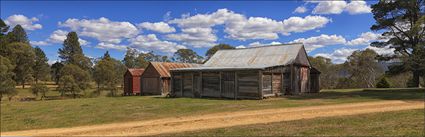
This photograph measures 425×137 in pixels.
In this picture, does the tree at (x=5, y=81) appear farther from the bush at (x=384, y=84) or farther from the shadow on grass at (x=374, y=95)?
the bush at (x=384, y=84)

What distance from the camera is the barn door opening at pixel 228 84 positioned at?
31.1 meters

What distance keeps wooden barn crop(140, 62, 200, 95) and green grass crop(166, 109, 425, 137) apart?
30.0 m

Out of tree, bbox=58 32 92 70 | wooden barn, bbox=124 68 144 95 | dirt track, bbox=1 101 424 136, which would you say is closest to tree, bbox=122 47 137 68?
tree, bbox=58 32 92 70

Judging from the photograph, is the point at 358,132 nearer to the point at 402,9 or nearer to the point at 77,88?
the point at 402,9

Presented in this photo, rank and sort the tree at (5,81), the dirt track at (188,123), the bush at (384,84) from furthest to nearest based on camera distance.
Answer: the bush at (384,84)
the tree at (5,81)
the dirt track at (188,123)

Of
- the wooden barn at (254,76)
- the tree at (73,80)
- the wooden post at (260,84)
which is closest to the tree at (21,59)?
the tree at (73,80)

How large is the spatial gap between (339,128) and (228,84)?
61.4 feet

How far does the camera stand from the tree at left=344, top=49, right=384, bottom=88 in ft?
188

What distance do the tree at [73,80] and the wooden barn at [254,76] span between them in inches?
634

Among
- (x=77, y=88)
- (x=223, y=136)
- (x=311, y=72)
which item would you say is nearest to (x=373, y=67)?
(x=311, y=72)

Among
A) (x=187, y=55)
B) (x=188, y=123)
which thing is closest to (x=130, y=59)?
(x=187, y=55)

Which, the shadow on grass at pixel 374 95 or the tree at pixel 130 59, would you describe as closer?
the shadow on grass at pixel 374 95

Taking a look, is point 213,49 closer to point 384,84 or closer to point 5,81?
point 384,84

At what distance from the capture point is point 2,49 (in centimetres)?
6397
